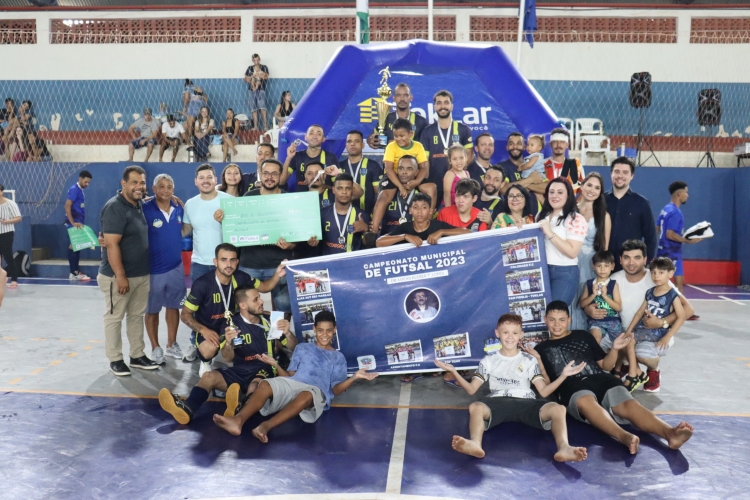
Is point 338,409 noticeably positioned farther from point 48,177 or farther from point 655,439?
point 48,177

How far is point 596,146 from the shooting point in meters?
15.4

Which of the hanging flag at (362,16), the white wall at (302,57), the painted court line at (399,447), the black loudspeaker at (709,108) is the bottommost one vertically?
the painted court line at (399,447)

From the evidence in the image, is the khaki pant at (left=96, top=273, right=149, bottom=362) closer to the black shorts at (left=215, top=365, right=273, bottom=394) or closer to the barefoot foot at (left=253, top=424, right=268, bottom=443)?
the black shorts at (left=215, top=365, right=273, bottom=394)

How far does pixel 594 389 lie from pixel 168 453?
308cm

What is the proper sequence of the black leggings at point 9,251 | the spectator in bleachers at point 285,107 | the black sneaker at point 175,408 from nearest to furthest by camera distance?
the black sneaker at point 175,408, the black leggings at point 9,251, the spectator in bleachers at point 285,107

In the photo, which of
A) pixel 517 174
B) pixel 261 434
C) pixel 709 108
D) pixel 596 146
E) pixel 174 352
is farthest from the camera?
pixel 596 146

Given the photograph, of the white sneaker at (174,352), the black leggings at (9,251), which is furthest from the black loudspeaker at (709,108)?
the black leggings at (9,251)

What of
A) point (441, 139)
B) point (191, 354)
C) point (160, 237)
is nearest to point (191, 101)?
point (441, 139)

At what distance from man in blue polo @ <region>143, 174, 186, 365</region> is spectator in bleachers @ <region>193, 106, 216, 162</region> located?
9134mm

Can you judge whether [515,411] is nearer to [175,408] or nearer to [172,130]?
[175,408]

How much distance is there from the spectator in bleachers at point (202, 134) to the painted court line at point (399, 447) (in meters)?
11.2

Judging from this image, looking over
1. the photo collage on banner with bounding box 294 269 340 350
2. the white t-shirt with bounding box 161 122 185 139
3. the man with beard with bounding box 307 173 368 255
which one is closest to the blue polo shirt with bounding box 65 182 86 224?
the white t-shirt with bounding box 161 122 185 139

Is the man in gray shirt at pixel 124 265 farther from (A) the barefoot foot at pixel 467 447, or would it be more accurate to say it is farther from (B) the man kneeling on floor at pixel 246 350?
(A) the barefoot foot at pixel 467 447

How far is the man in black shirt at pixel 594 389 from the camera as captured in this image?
4.53 meters
